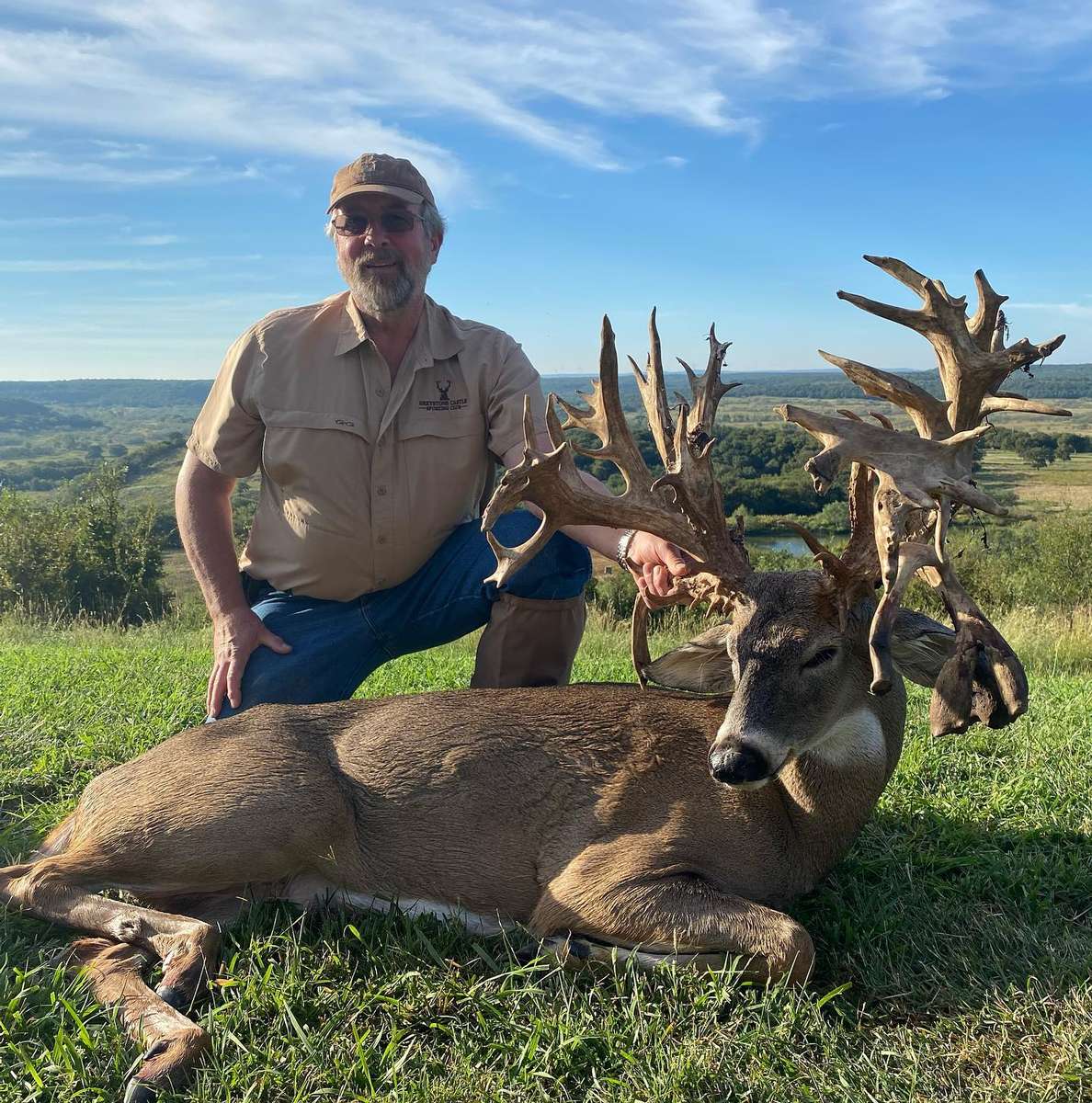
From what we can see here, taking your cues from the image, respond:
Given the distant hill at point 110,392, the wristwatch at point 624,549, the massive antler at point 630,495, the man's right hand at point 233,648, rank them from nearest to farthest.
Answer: the massive antler at point 630,495 < the wristwatch at point 624,549 < the man's right hand at point 233,648 < the distant hill at point 110,392

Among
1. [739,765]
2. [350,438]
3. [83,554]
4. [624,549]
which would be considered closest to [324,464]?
[350,438]

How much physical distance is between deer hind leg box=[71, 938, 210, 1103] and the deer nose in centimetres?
170

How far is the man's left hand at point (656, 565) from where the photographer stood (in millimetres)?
4016

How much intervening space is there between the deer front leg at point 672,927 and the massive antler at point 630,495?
1118 mm

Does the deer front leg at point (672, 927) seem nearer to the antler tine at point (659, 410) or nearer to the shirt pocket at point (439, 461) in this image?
the antler tine at point (659, 410)

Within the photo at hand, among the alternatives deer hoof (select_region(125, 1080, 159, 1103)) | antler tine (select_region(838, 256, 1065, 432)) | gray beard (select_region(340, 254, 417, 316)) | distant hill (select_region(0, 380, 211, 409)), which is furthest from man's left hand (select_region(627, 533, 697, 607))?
distant hill (select_region(0, 380, 211, 409))

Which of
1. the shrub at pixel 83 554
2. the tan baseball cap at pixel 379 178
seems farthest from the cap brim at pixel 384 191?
the shrub at pixel 83 554

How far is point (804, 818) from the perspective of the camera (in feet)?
12.1

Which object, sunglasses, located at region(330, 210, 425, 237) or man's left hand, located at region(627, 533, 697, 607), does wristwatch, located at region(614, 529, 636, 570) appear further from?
sunglasses, located at region(330, 210, 425, 237)

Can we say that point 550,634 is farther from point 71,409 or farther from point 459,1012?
point 71,409

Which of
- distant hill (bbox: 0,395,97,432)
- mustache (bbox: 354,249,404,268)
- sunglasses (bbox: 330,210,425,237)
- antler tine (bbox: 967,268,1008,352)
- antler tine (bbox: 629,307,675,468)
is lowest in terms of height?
distant hill (bbox: 0,395,97,432)

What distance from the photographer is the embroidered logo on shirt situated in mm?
5543

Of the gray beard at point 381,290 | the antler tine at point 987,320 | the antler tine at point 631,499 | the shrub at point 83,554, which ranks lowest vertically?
the shrub at point 83,554

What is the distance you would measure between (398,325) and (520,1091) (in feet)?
13.3
